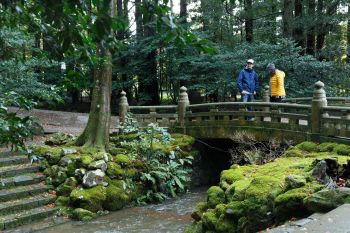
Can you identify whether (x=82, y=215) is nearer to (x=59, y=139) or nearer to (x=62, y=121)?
(x=59, y=139)

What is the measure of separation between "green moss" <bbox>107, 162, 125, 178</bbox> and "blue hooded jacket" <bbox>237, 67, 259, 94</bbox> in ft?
Answer: 14.2

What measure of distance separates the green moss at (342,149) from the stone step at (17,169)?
783cm

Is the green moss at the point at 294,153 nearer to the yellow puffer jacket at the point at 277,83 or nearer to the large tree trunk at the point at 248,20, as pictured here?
the yellow puffer jacket at the point at 277,83

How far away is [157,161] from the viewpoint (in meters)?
12.8

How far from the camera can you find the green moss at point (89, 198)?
1054 centimetres

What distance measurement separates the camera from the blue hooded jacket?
12.7 meters

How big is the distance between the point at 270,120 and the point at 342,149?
3.80 meters

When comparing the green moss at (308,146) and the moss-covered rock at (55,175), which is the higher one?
the green moss at (308,146)

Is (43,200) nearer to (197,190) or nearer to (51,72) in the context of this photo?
(197,190)

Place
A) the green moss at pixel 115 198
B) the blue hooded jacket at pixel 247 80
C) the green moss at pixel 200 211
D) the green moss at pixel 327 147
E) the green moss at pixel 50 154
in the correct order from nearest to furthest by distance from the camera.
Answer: the green moss at pixel 200 211 → the green moss at pixel 327 147 → the green moss at pixel 115 198 → the green moss at pixel 50 154 → the blue hooded jacket at pixel 247 80

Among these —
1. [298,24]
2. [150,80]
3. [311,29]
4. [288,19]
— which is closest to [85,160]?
[288,19]

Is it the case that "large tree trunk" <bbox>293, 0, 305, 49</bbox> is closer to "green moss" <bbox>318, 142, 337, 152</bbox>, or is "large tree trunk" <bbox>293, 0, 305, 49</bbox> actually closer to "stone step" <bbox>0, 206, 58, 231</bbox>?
"green moss" <bbox>318, 142, 337, 152</bbox>

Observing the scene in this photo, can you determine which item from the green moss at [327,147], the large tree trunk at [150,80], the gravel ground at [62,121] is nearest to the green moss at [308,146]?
the green moss at [327,147]

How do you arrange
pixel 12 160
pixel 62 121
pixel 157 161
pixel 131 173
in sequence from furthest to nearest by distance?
pixel 62 121, pixel 157 161, pixel 131 173, pixel 12 160
